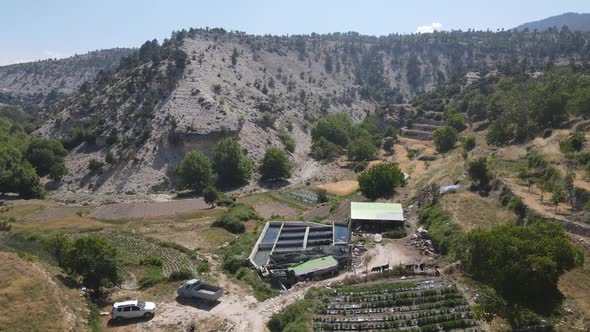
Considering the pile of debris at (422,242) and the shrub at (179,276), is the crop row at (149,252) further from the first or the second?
the pile of debris at (422,242)

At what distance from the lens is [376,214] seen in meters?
51.4

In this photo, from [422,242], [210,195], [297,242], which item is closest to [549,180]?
[422,242]

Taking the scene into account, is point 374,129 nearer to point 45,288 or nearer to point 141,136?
point 141,136

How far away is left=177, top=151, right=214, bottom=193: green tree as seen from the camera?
8119 cm

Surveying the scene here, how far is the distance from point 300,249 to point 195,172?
42345 mm

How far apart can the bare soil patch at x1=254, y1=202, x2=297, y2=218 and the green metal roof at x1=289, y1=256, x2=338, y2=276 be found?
24641 mm

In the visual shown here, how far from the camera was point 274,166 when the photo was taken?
88688 mm

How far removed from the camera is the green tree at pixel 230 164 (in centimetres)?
8631

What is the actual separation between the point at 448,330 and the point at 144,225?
43.2 meters

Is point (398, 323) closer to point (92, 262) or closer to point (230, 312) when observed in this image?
point (230, 312)

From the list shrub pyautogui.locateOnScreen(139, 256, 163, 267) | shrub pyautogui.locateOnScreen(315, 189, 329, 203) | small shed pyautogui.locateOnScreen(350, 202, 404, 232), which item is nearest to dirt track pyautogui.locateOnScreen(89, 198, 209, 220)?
shrub pyautogui.locateOnScreen(315, 189, 329, 203)

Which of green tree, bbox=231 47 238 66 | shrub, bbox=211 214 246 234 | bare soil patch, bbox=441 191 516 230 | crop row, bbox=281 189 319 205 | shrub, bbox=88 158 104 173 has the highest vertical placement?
green tree, bbox=231 47 238 66

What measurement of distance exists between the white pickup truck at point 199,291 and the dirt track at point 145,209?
34.6 meters

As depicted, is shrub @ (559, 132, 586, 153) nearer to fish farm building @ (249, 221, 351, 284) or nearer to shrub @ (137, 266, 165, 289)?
fish farm building @ (249, 221, 351, 284)
